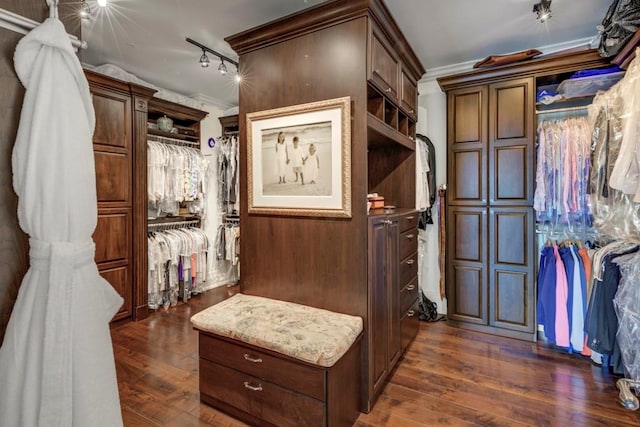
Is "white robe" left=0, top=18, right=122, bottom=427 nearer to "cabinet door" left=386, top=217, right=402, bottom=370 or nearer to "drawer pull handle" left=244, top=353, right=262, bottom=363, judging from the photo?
"drawer pull handle" left=244, top=353, right=262, bottom=363

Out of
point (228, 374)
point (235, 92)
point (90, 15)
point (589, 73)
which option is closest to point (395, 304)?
point (228, 374)

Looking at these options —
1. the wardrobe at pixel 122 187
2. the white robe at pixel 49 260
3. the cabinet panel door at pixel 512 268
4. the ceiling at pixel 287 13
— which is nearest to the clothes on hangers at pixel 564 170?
the cabinet panel door at pixel 512 268

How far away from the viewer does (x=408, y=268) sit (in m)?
2.70

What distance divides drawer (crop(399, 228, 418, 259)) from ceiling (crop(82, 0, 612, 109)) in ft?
5.63

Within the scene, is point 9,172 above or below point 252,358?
above

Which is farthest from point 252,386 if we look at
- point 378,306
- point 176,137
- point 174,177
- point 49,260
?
point 176,137

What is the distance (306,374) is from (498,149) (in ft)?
8.88

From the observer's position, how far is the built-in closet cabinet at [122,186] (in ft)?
9.79

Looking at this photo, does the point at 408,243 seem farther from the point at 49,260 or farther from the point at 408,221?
the point at 49,260

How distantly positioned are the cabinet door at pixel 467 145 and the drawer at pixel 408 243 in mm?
725

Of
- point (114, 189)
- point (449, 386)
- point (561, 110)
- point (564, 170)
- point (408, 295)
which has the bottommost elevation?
point (449, 386)

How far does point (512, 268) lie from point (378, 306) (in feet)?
5.71

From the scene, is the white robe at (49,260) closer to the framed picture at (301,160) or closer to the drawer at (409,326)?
the framed picture at (301,160)

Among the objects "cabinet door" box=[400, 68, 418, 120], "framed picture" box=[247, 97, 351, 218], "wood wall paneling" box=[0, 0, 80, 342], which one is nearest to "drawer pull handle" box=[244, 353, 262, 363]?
"framed picture" box=[247, 97, 351, 218]
